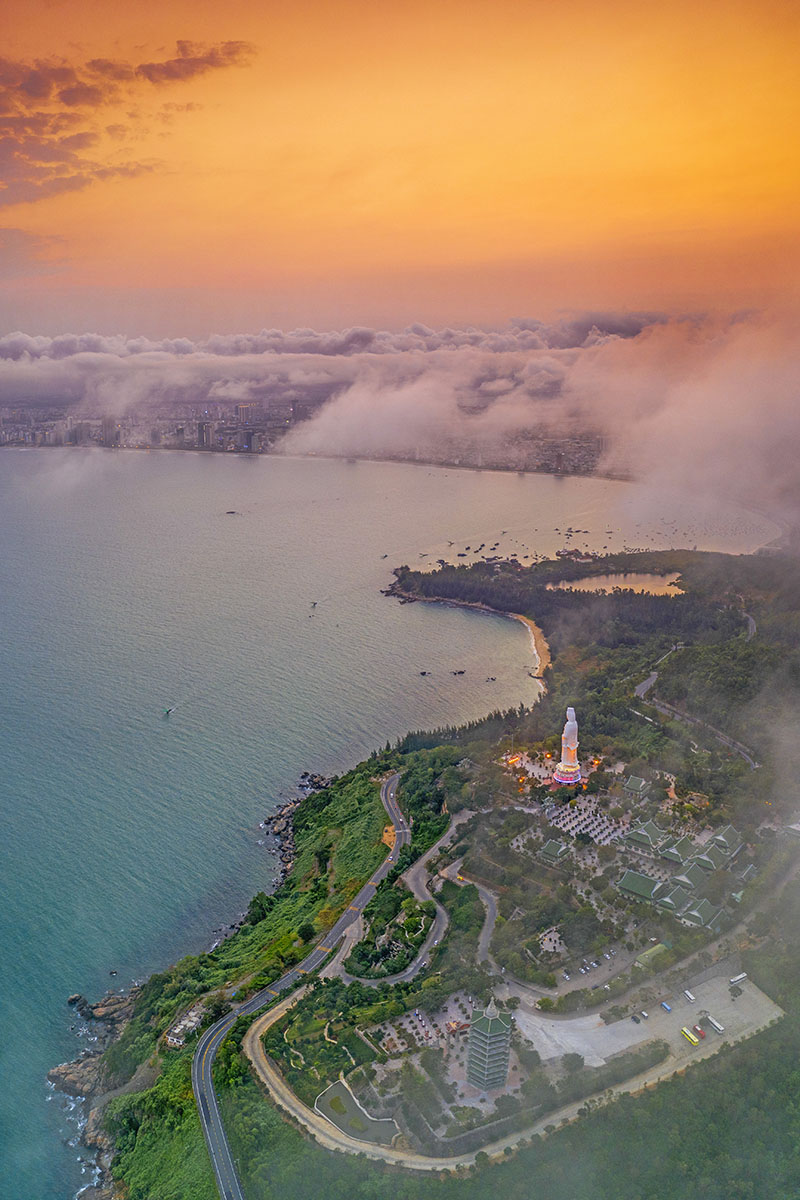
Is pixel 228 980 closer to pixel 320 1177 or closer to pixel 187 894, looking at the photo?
pixel 187 894

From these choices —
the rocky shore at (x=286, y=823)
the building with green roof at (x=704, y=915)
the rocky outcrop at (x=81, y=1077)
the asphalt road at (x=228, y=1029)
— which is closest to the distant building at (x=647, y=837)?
the building with green roof at (x=704, y=915)

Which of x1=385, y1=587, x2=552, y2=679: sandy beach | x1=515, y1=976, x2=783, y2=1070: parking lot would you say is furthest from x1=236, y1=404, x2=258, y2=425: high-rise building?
x1=515, y1=976, x2=783, y2=1070: parking lot

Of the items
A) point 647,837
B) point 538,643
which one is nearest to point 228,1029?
point 647,837

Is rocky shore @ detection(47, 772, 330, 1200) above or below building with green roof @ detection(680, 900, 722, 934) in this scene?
below

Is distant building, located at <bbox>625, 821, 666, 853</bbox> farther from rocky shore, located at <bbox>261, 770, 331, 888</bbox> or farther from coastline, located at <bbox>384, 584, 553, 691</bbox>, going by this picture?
coastline, located at <bbox>384, 584, 553, 691</bbox>

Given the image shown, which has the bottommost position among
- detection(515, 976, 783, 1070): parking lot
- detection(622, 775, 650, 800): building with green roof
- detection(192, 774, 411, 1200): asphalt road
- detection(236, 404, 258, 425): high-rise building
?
detection(192, 774, 411, 1200): asphalt road

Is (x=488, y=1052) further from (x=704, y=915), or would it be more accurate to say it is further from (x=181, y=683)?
(x=181, y=683)
